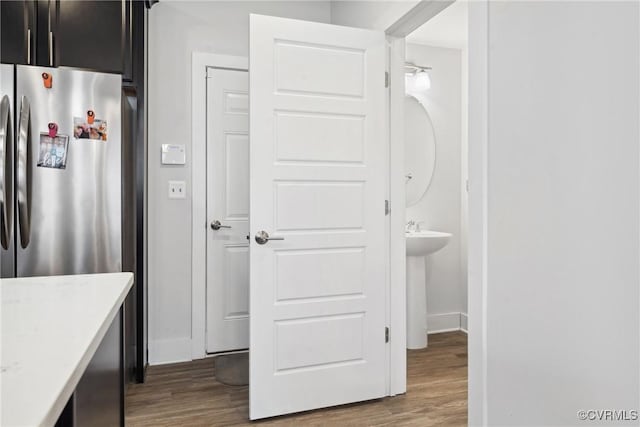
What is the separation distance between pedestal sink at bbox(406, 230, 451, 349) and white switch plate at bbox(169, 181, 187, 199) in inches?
63.9

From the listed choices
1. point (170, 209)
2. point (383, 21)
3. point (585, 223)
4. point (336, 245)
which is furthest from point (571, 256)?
point (170, 209)

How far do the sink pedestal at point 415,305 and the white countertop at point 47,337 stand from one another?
248 centimetres

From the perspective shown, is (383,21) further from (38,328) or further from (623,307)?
(38,328)

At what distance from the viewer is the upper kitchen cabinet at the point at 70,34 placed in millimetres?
2271

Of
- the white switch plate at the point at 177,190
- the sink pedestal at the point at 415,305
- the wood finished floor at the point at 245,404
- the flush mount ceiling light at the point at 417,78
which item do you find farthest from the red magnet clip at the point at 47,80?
the flush mount ceiling light at the point at 417,78

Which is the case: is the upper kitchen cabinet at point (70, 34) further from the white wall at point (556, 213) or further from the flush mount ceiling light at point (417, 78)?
the flush mount ceiling light at point (417, 78)

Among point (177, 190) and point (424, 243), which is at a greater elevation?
point (177, 190)

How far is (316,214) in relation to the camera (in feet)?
7.34

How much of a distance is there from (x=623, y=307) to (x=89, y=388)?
128 cm

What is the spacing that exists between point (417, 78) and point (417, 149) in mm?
590

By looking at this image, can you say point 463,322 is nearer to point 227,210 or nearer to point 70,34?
point 227,210

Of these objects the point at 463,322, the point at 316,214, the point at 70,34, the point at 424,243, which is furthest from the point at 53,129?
the point at 463,322

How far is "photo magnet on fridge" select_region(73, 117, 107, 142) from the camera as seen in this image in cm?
208

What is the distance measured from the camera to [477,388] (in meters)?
1.61
